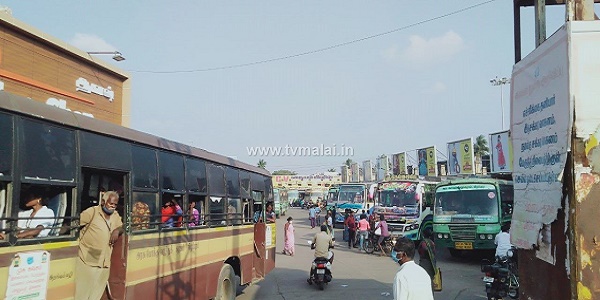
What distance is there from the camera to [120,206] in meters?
5.86

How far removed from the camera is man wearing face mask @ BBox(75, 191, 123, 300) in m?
4.82

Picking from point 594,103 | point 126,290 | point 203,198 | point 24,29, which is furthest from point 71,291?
point 24,29

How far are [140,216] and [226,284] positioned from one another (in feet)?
11.1

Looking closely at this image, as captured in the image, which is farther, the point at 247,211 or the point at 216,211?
the point at 247,211

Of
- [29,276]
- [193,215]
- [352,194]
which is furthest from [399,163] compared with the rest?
[29,276]

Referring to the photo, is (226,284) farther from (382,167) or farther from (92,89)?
(382,167)

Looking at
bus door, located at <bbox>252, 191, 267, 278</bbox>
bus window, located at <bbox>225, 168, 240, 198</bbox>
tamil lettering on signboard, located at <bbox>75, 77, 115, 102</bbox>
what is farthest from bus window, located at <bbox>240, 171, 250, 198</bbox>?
tamil lettering on signboard, located at <bbox>75, 77, 115, 102</bbox>

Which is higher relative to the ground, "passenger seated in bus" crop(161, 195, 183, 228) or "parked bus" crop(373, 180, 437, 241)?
"passenger seated in bus" crop(161, 195, 183, 228)

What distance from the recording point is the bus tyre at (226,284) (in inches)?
334

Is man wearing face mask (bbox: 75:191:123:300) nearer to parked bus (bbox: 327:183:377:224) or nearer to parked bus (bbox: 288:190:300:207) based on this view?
parked bus (bbox: 327:183:377:224)

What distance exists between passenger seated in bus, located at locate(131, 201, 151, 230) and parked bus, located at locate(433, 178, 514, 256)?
12.9m

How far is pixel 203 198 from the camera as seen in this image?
26.5ft

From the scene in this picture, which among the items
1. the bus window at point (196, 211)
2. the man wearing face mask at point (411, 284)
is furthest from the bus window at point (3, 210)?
the bus window at point (196, 211)

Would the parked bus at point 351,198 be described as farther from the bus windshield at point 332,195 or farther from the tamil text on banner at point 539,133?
the tamil text on banner at point 539,133
